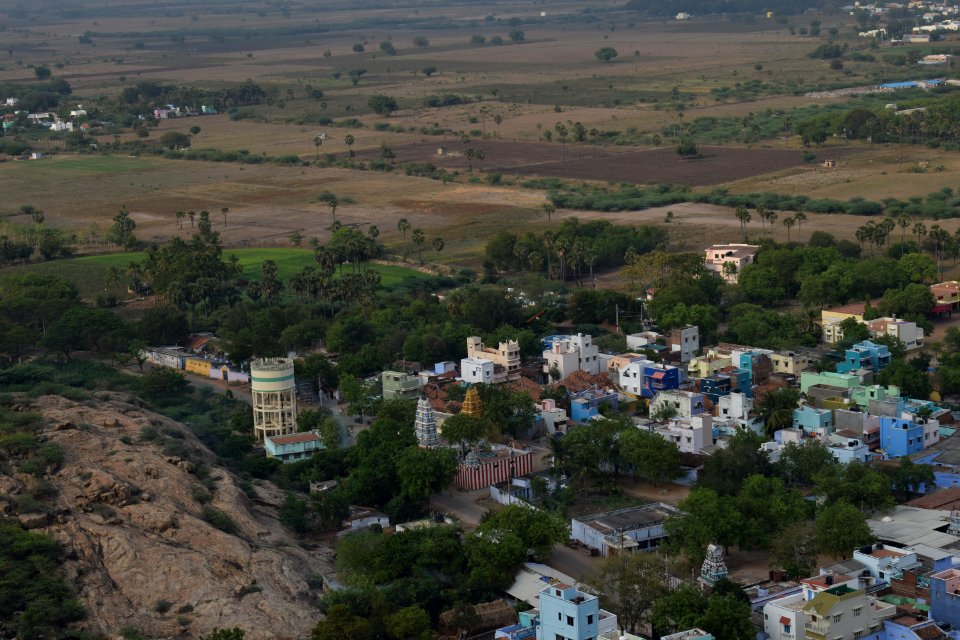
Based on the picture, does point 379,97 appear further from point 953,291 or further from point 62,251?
point 953,291

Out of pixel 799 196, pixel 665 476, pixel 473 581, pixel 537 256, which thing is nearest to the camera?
pixel 473 581

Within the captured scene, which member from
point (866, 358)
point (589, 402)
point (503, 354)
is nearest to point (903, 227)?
point (866, 358)

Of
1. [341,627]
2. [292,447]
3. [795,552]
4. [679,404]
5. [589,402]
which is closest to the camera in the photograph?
[341,627]

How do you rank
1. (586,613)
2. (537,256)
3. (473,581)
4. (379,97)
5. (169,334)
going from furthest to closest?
(379,97), (537,256), (169,334), (473,581), (586,613)

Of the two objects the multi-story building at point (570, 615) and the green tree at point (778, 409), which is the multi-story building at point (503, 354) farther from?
the multi-story building at point (570, 615)

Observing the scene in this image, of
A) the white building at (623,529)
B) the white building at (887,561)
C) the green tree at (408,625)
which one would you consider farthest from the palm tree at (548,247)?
the green tree at (408,625)

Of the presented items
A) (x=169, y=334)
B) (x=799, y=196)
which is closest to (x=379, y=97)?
(x=799, y=196)

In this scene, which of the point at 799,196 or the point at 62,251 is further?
the point at 799,196

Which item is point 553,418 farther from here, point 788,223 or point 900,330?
point 788,223
